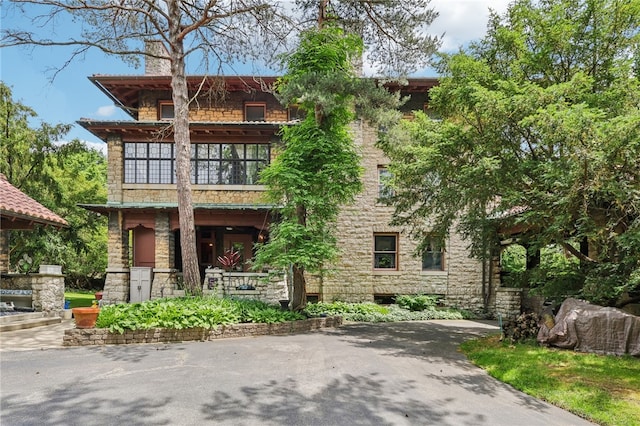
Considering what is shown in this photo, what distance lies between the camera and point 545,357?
7477mm

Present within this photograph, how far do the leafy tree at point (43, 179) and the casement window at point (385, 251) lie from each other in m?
12.9


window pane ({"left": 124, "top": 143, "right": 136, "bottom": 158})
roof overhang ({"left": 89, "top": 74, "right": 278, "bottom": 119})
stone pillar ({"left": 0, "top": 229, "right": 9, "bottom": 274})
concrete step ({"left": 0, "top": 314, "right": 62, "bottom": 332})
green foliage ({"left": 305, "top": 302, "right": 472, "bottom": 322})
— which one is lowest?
green foliage ({"left": 305, "top": 302, "right": 472, "bottom": 322})

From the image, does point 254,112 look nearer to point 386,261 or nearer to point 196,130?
point 196,130

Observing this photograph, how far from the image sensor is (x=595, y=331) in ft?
26.2

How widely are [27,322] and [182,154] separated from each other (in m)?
6.47

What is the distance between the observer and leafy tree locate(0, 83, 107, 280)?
16.9 m

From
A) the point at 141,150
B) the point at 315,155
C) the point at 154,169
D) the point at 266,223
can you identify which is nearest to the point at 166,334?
the point at 315,155

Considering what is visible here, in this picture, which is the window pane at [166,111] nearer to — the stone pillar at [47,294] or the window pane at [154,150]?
the window pane at [154,150]

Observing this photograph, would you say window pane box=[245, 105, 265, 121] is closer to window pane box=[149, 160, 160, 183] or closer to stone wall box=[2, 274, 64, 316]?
window pane box=[149, 160, 160, 183]

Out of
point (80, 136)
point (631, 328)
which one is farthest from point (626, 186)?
point (80, 136)

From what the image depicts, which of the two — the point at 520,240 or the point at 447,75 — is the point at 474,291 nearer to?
the point at 520,240

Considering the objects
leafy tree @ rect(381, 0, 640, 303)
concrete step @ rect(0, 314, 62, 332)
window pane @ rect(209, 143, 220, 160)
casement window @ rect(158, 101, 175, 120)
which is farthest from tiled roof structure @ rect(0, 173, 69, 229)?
leafy tree @ rect(381, 0, 640, 303)

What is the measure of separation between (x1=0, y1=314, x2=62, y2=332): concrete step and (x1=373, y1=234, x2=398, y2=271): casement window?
39.6 ft

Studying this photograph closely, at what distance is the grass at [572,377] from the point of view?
5.03m
